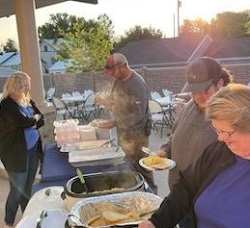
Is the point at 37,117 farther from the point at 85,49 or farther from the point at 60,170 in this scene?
the point at 85,49

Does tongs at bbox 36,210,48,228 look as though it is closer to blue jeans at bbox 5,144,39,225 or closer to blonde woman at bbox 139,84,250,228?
blonde woman at bbox 139,84,250,228

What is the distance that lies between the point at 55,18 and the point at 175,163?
40.4 metres

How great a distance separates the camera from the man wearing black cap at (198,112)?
5.69 feet

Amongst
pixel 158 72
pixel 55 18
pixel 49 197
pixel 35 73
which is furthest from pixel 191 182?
pixel 55 18

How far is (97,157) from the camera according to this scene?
7.71 ft

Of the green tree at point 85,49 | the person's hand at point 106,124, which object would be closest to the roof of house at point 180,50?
the green tree at point 85,49

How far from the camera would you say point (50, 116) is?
16.4 ft

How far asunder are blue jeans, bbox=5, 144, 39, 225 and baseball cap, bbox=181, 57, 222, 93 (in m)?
1.69

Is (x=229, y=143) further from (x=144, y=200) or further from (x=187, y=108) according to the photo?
(x=187, y=108)

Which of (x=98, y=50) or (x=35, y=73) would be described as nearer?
(x=35, y=73)

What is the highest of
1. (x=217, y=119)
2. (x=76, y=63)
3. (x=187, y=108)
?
(x=217, y=119)

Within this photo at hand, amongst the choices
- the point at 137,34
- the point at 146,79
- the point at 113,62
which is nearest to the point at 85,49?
the point at 146,79

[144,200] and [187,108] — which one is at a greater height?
[187,108]

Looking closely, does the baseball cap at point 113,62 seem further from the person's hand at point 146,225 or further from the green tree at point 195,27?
the green tree at point 195,27
